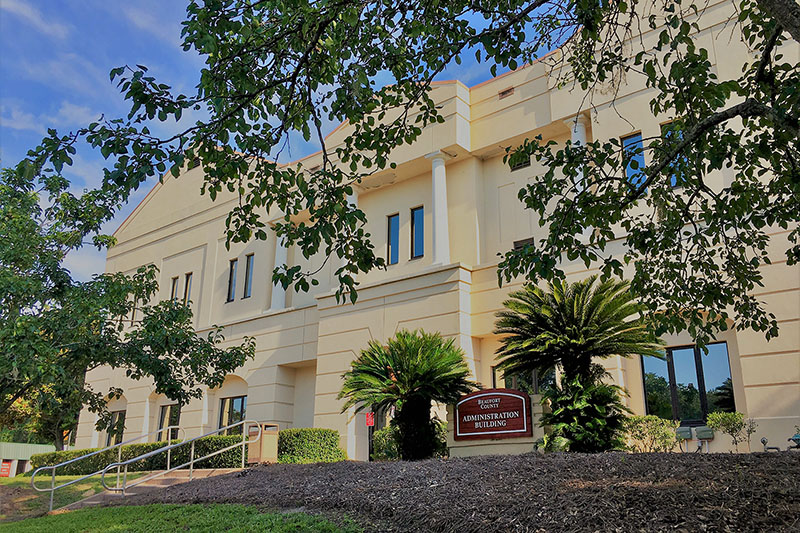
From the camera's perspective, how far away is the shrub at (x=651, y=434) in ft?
42.8

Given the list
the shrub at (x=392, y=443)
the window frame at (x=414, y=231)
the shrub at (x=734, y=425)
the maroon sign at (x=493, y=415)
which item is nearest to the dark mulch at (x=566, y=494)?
the maroon sign at (x=493, y=415)

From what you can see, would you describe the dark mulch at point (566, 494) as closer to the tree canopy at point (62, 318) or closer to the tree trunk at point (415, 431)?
the tree trunk at point (415, 431)

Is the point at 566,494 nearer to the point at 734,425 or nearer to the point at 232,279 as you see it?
the point at 734,425

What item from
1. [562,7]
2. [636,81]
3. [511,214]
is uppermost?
[636,81]

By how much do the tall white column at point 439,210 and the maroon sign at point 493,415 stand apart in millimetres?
7051

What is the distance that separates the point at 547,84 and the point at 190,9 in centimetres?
1348

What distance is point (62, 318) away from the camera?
11570 millimetres

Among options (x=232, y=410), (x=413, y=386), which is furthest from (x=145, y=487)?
(x=232, y=410)

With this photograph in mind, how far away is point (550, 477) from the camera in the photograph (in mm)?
7453

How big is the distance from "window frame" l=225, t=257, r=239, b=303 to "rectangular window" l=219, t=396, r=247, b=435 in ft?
13.2

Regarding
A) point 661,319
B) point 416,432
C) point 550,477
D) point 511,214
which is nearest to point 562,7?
point 661,319

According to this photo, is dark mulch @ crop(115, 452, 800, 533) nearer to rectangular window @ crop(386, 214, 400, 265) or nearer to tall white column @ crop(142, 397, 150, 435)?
rectangular window @ crop(386, 214, 400, 265)

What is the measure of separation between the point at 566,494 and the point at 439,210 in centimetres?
1356

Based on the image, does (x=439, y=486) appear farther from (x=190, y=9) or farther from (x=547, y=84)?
(x=547, y=84)
